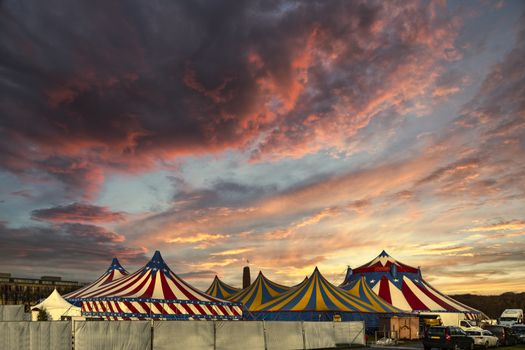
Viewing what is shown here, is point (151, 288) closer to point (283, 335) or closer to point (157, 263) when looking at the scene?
point (157, 263)

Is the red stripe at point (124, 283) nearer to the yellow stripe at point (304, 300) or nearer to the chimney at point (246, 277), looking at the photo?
the yellow stripe at point (304, 300)

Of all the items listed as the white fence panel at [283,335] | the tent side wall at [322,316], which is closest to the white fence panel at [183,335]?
the white fence panel at [283,335]

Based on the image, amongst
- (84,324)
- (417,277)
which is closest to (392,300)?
(417,277)

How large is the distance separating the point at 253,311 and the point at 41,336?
32.3 m

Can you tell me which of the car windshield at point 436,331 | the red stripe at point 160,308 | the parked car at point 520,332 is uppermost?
the red stripe at point 160,308

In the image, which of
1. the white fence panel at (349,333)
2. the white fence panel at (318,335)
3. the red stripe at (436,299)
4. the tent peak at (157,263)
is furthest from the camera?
the red stripe at (436,299)

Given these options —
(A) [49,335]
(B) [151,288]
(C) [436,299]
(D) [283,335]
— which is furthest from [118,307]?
(C) [436,299]

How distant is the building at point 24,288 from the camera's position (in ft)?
427

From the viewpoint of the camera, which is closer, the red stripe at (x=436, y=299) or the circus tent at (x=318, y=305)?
the circus tent at (x=318, y=305)

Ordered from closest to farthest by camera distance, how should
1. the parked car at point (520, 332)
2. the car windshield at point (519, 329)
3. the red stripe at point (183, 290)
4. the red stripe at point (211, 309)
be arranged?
1. the parked car at point (520, 332)
2. the car windshield at point (519, 329)
3. the red stripe at point (183, 290)
4. the red stripe at point (211, 309)

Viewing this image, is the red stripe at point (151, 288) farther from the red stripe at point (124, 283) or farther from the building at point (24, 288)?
the building at point (24, 288)

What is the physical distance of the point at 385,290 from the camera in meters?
58.7

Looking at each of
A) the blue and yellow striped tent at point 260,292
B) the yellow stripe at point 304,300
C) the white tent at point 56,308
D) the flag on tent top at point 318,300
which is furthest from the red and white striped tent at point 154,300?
the blue and yellow striped tent at point 260,292

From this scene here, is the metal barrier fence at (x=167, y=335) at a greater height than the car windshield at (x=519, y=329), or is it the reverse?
the metal barrier fence at (x=167, y=335)
